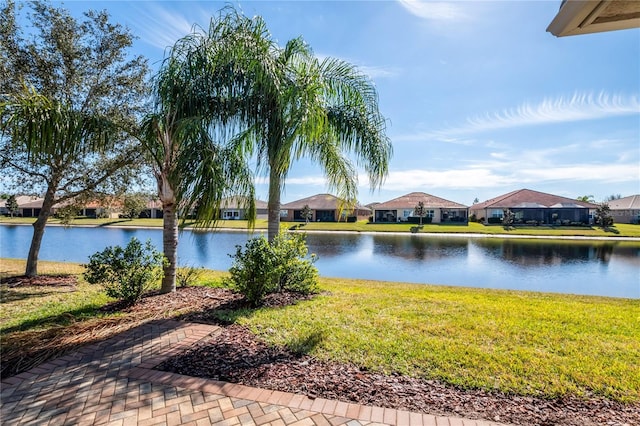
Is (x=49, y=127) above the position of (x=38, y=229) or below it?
above

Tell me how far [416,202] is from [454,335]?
145ft

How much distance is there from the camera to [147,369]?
141 inches

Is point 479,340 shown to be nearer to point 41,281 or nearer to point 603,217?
point 41,281

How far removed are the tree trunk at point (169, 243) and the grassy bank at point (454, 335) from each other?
125 cm

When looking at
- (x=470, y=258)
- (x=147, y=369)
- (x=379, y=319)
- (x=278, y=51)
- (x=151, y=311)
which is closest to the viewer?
(x=147, y=369)

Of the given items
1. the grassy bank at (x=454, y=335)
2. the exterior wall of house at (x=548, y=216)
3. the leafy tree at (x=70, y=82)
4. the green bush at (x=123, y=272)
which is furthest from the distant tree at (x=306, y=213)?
the green bush at (x=123, y=272)

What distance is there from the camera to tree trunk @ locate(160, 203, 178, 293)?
6.69 metres

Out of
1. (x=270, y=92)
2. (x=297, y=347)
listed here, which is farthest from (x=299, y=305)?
(x=270, y=92)

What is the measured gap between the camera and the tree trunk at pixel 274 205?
19.5 feet

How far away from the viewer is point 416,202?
4688cm

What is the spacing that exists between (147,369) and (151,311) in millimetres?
2414

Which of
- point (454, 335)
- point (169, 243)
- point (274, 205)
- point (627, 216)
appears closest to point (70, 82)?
point (169, 243)

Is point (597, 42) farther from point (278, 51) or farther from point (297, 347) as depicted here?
point (297, 347)

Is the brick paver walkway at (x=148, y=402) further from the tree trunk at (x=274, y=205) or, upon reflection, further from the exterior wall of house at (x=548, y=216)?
the exterior wall of house at (x=548, y=216)
